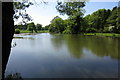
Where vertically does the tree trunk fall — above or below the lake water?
above

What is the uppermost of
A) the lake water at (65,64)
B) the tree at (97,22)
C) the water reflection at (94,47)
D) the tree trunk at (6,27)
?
the tree at (97,22)

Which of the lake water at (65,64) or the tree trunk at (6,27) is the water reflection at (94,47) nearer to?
the lake water at (65,64)

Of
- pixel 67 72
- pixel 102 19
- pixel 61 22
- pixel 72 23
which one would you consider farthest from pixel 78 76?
pixel 61 22

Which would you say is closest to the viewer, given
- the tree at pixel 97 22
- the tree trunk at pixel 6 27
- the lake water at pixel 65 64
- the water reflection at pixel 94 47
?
the tree trunk at pixel 6 27

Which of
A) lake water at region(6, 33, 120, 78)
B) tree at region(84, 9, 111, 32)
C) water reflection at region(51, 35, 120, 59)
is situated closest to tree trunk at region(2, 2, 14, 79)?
lake water at region(6, 33, 120, 78)

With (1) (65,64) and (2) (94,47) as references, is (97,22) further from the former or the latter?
(1) (65,64)

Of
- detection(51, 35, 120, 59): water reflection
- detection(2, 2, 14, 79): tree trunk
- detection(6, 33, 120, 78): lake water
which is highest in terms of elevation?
detection(2, 2, 14, 79): tree trunk

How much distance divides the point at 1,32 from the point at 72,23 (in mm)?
30086

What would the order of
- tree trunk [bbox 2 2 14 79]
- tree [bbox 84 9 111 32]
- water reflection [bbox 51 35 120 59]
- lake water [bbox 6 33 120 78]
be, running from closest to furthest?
tree trunk [bbox 2 2 14 79], lake water [bbox 6 33 120 78], water reflection [bbox 51 35 120 59], tree [bbox 84 9 111 32]

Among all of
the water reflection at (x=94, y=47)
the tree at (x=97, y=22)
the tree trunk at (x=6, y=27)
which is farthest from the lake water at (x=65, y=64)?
the tree at (x=97, y=22)

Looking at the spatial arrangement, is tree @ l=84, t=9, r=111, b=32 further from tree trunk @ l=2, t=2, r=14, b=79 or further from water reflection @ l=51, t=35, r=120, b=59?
tree trunk @ l=2, t=2, r=14, b=79

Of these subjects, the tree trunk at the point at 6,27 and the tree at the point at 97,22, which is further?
the tree at the point at 97,22

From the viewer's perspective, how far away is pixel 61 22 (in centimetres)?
4456

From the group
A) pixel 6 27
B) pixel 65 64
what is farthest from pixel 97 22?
pixel 6 27
